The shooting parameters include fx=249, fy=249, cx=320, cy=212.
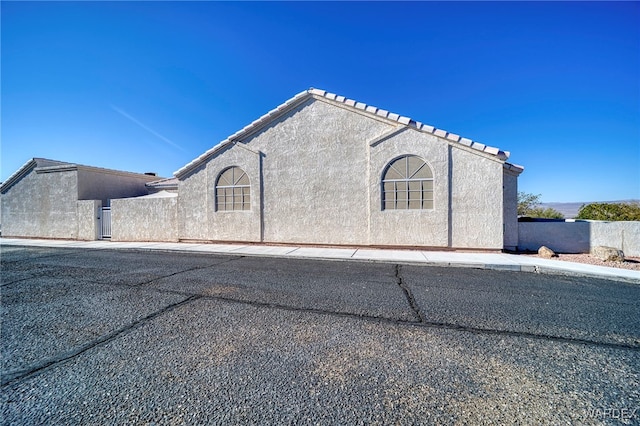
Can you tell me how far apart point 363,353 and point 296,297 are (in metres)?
2.17

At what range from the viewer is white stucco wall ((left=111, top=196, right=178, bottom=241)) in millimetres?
13312

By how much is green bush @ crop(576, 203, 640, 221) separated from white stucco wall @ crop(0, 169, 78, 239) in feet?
94.7

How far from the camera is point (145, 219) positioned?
13.8m

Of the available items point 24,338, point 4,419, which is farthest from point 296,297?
point 24,338

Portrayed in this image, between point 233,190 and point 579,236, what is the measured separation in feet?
48.6

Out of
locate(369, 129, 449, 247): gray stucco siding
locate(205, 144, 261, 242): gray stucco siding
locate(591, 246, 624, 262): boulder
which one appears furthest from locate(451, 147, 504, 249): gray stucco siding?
locate(205, 144, 261, 242): gray stucco siding

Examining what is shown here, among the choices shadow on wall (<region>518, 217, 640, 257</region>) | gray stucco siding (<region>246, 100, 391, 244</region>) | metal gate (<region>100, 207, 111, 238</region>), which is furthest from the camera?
metal gate (<region>100, 207, 111, 238</region>)

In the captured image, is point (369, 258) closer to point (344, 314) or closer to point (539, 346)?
point (344, 314)

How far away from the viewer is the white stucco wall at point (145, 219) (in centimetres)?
1331

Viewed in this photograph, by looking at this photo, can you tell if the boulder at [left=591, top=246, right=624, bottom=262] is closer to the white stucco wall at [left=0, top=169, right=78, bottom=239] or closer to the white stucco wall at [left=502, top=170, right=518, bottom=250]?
the white stucco wall at [left=502, top=170, right=518, bottom=250]

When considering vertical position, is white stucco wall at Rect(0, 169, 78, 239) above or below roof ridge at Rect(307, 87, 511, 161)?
below

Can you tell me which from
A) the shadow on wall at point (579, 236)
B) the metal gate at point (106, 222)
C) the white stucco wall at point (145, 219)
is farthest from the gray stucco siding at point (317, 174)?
the metal gate at point (106, 222)

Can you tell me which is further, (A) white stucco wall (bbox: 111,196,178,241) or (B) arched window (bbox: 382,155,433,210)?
(A) white stucco wall (bbox: 111,196,178,241)

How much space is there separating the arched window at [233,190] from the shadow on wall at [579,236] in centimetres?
1204
